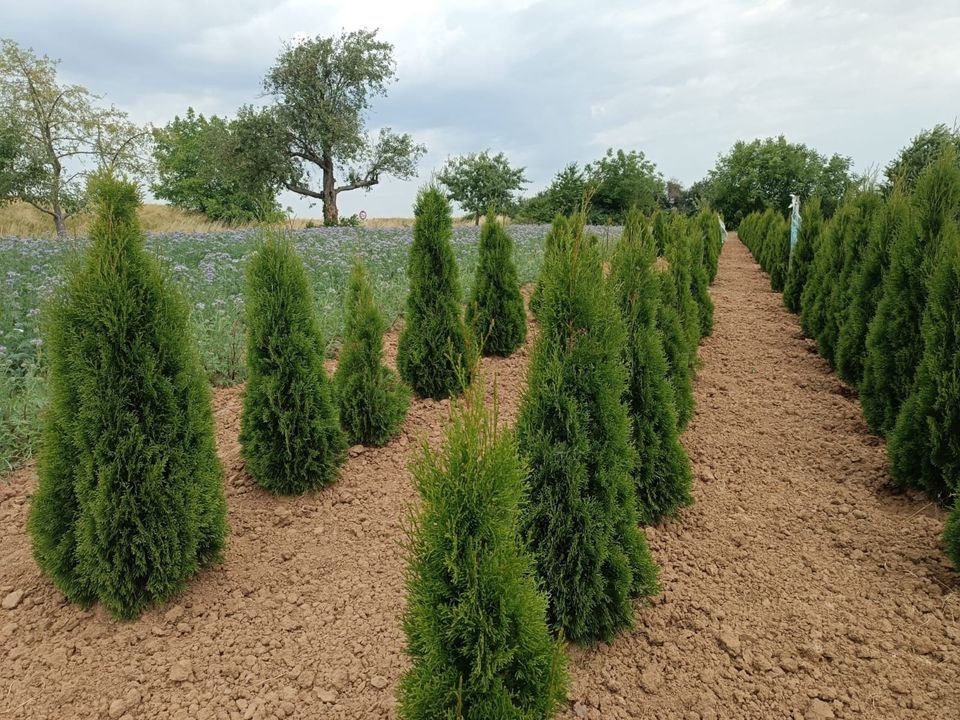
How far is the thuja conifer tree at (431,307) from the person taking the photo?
20.9 ft

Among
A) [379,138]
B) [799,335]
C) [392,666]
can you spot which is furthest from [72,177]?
[392,666]

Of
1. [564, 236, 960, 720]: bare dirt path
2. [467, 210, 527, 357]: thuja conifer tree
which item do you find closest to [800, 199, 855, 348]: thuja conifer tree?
[564, 236, 960, 720]: bare dirt path

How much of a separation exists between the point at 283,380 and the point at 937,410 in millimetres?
4867

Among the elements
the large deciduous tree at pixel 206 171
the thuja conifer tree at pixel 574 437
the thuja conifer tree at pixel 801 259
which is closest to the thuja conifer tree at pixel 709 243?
the thuja conifer tree at pixel 801 259

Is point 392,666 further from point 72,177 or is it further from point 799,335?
point 72,177

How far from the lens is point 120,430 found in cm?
328

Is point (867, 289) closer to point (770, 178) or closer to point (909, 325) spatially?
point (909, 325)

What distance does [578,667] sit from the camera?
10.1 ft

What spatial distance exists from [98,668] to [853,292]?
836 centimetres

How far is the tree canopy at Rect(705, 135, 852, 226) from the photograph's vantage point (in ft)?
192

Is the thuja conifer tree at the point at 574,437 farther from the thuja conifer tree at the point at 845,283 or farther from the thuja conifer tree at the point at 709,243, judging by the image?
the thuja conifer tree at the point at 709,243

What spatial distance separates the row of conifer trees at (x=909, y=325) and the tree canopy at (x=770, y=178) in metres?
53.5

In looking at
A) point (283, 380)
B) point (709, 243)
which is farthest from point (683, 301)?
point (709, 243)

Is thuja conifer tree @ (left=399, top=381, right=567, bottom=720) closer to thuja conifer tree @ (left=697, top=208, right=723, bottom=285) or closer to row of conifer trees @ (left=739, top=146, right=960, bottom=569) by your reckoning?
row of conifer trees @ (left=739, top=146, right=960, bottom=569)
